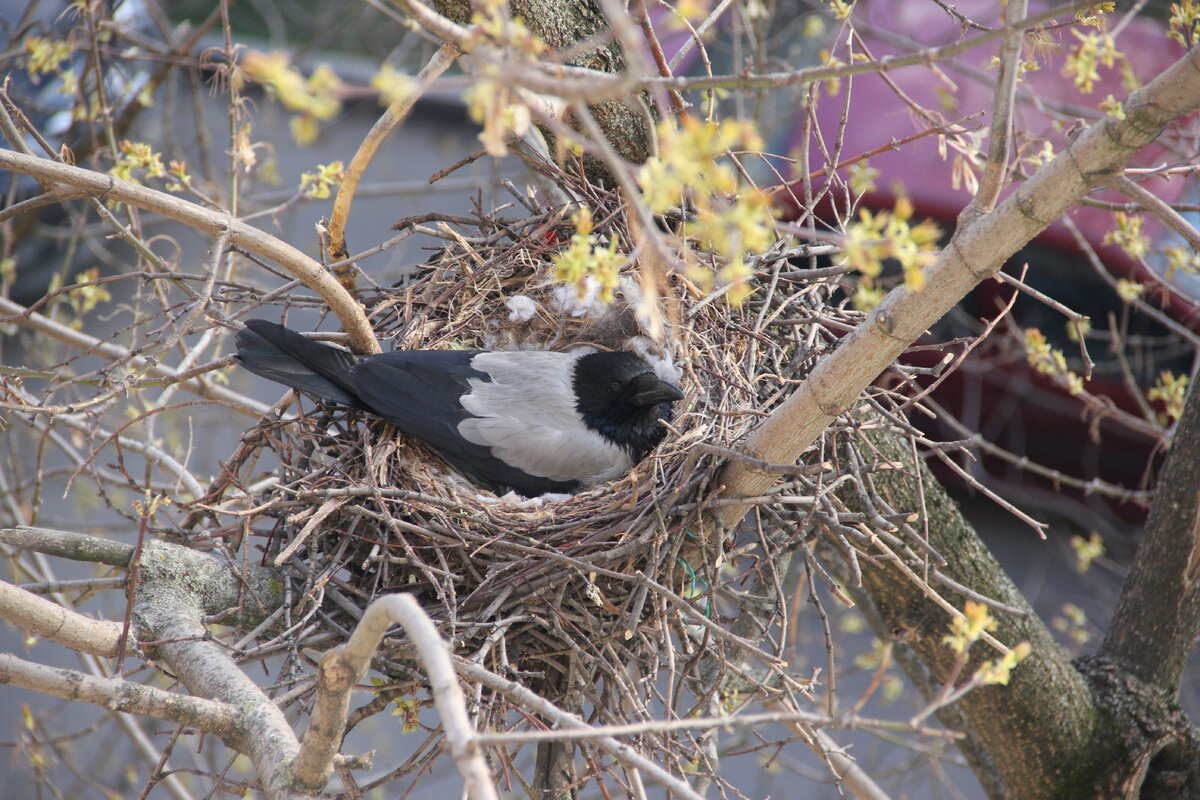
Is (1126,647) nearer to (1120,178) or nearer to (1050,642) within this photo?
(1050,642)

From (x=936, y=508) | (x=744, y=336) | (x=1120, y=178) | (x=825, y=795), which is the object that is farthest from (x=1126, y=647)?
(x=825, y=795)

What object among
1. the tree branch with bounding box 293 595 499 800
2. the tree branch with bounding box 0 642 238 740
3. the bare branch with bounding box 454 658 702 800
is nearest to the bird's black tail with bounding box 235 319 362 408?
the tree branch with bounding box 0 642 238 740

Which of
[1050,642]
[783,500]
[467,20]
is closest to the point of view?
[783,500]

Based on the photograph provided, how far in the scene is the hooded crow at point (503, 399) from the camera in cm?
358

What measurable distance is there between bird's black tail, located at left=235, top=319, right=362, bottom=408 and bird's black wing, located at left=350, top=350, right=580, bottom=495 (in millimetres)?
63

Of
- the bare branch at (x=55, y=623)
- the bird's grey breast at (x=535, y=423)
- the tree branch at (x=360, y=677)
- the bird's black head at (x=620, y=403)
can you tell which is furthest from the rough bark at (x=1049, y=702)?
the bare branch at (x=55, y=623)

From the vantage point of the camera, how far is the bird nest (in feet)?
9.94

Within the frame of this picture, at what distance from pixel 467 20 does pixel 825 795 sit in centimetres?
577

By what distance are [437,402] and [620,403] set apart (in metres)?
0.67

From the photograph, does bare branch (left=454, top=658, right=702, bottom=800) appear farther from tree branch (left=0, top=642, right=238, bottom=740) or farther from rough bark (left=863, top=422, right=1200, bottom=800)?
rough bark (left=863, top=422, right=1200, bottom=800)

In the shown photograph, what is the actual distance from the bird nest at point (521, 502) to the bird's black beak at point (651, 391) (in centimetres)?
7

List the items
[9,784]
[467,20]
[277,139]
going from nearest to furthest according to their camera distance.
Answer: [467,20], [9,784], [277,139]

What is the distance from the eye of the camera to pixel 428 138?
11695mm

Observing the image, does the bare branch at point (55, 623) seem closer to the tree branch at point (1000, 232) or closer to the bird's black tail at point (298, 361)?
the bird's black tail at point (298, 361)
